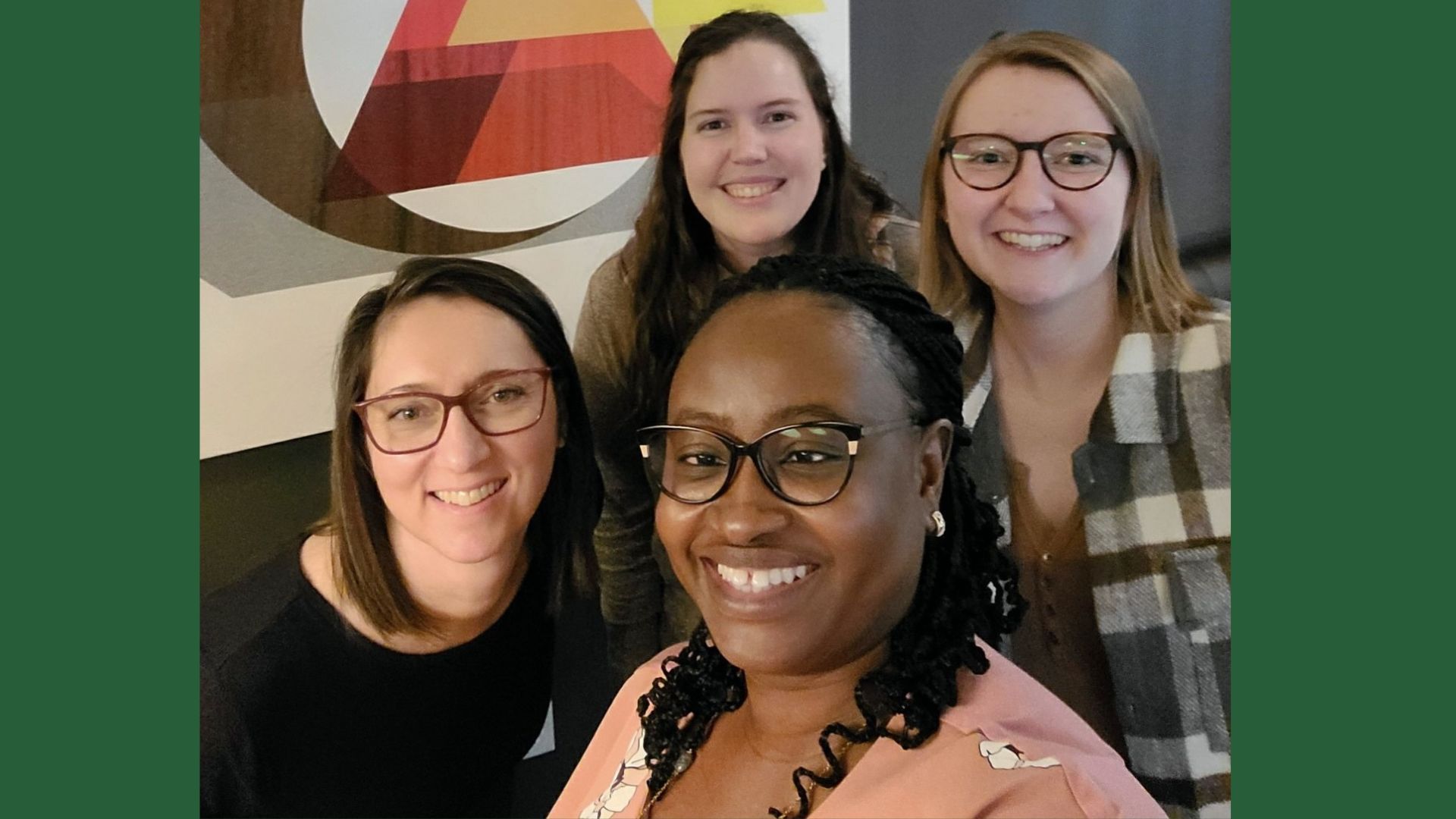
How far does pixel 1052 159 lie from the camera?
7.04 feet

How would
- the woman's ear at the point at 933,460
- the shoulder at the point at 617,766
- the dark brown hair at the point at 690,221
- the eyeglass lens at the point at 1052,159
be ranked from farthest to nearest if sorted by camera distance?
the dark brown hair at the point at 690,221, the eyeglass lens at the point at 1052,159, the shoulder at the point at 617,766, the woman's ear at the point at 933,460

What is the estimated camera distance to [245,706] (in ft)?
7.50

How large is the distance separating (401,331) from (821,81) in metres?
0.80

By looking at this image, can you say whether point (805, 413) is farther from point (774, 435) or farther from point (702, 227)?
point (702, 227)

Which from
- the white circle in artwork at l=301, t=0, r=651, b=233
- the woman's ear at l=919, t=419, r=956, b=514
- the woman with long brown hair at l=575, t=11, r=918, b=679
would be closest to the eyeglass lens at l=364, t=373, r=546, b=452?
the woman with long brown hair at l=575, t=11, r=918, b=679

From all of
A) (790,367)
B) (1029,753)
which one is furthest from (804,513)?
(1029,753)

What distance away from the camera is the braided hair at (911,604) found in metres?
1.66

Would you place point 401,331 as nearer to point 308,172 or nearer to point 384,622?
point 308,172

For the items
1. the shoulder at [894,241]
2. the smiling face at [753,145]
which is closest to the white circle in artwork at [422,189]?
the smiling face at [753,145]

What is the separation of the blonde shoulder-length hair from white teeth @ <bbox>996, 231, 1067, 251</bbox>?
9 cm

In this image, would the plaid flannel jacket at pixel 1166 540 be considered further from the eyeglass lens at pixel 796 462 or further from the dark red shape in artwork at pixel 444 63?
the dark red shape in artwork at pixel 444 63

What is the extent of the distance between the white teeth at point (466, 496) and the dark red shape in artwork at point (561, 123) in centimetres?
51

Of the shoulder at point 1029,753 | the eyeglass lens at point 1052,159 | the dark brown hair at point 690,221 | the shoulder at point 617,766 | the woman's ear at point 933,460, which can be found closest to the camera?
the shoulder at point 1029,753

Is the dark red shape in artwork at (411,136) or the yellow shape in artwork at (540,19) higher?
the yellow shape in artwork at (540,19)
